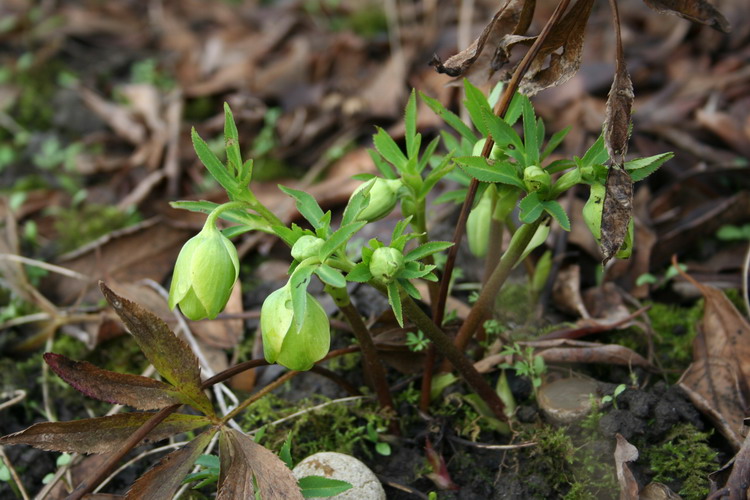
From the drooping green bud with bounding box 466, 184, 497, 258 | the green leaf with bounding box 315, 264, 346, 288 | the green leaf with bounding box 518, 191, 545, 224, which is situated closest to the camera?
the green leaf with bounding box 315, 264, 346, 288

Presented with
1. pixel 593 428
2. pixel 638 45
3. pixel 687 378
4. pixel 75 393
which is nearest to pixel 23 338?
pixel 75 393

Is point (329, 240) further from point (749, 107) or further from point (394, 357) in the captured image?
point (749, 107)

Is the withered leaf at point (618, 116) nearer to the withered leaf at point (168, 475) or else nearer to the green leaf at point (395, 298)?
the green leaf at point (395, 298)

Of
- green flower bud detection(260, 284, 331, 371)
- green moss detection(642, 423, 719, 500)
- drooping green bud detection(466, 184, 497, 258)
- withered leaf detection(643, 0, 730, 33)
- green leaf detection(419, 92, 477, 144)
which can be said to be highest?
withered leaf detection(643, 0, 730, 33)

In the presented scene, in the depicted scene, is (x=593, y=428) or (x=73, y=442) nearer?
(x=73, y=442)

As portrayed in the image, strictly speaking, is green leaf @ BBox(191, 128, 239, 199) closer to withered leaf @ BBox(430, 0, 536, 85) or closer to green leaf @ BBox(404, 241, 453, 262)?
green leaf @ BBox(404, 241, 453, 262)

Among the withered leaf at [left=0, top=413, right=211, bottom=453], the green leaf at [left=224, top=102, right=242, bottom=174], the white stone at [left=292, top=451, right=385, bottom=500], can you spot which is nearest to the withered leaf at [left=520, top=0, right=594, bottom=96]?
the green leaf at [left=224, top=102, right=242, bottom=174]

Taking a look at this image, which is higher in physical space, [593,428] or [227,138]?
[227,138]

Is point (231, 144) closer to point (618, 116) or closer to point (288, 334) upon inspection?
point (288, 334)
